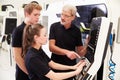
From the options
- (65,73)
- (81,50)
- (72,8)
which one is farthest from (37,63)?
(72,8)

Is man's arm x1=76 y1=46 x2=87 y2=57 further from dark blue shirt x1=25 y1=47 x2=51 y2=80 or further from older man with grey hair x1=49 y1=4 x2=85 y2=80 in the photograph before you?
dark blue shirt x1=25 y1=47 x2=51 y2=80

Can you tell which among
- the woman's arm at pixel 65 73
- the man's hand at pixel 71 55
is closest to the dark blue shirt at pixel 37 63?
the woman's arm at pixel 65 73

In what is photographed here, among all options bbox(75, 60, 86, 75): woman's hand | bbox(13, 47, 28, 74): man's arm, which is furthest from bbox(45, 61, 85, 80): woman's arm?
bbox(13, 47, 28, 74): man's arm

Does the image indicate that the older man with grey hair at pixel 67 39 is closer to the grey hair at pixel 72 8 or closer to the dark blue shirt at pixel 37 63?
the grey hair at pixel 72 8

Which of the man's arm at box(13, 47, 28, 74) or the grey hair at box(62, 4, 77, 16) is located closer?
the grey hair at box(62, 4, 77, 16)

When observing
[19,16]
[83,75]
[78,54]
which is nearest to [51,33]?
[78,54]

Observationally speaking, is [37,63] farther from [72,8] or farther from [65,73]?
[72,8]

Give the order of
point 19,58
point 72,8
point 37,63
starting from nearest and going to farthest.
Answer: point 37,63 → point 72,8 → point 19,58

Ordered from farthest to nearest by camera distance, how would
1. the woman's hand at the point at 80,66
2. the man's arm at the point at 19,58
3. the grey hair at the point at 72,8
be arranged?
the man's arm at the point at 19,58
the grey hair at the point at 72,8
the woman's hand at the point at 80,66

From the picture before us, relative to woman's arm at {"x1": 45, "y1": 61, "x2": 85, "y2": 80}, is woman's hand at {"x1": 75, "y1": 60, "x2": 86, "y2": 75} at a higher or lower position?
higher

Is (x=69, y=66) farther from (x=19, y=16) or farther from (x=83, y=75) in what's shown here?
(x=19, y=16)

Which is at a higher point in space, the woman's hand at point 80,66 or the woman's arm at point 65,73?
the woman's hand at point 80,66

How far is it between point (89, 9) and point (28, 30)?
454mm

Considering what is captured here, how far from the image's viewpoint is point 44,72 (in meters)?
1.43
